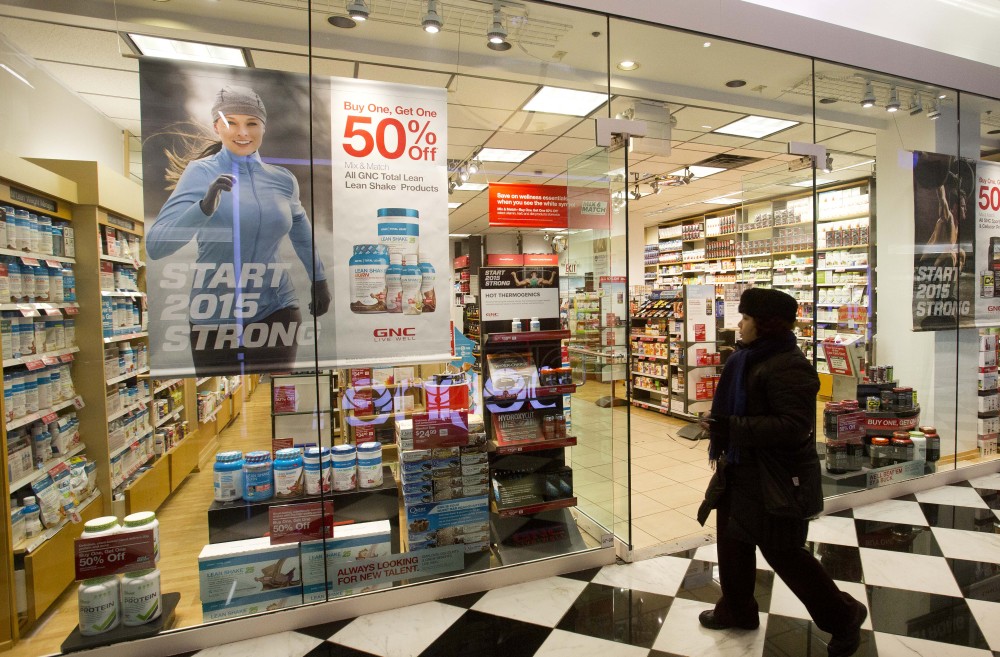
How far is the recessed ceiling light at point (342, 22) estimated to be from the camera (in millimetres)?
3044

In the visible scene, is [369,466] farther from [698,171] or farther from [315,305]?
[698,171]

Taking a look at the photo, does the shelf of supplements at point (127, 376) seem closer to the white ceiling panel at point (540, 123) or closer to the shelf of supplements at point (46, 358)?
the shelf of supplements at point (46, 358)

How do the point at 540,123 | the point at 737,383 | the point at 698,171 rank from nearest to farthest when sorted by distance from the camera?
the point at 737,383, the point at 540,123, the point at 698,171

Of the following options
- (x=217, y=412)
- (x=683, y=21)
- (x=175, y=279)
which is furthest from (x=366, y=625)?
(x=683, y=21)

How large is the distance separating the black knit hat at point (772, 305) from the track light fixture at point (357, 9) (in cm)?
245

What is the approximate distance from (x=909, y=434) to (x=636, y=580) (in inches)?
121

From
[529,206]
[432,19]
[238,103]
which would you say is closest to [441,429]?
[529,206]

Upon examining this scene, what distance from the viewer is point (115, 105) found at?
2.51 m

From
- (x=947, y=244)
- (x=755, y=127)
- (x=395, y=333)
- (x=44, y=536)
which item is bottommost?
(x=44, y=536)

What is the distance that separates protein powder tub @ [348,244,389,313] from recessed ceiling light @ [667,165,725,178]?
21.1ft

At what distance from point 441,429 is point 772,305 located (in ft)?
5.85

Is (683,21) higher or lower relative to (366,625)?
higher

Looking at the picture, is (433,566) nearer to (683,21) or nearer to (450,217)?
(450,217)

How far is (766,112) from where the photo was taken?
513cm
